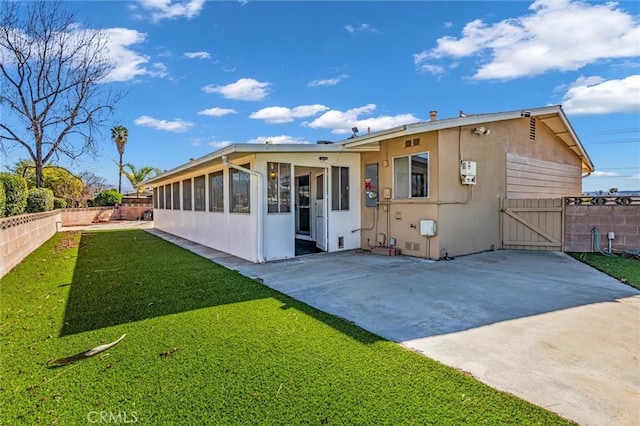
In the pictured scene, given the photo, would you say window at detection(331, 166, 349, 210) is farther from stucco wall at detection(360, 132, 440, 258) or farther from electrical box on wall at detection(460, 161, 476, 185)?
electrical box on wall at detection(460, 161, 476, 185)

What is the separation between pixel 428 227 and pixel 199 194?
777cm

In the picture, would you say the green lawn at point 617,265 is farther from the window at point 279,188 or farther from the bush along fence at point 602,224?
the window at point 279,188

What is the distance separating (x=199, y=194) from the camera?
1173 cm

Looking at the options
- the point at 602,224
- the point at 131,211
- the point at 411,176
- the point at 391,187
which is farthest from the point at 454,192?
the point at 131,211

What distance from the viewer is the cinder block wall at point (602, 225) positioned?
8031 millimetres

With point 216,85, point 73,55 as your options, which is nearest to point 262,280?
point 216,85

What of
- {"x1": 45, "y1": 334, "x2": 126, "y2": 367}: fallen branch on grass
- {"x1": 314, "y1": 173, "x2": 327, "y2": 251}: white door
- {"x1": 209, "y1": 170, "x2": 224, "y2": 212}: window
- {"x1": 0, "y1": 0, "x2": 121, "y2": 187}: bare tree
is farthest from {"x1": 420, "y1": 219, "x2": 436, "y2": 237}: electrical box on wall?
{"x1": 0, "y1": 0, "x2": 121, "y2": 187}: bare tree

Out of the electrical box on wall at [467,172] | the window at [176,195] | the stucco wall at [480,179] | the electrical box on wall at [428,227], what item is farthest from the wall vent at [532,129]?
the window at [176,195]

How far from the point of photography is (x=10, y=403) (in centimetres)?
239

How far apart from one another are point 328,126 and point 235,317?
61.2 ft

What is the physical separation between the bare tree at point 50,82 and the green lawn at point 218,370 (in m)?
17.6

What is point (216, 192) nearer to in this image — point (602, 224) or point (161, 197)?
point (161, 197)

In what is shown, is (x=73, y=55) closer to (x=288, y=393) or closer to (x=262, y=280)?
(x=262, y=280)

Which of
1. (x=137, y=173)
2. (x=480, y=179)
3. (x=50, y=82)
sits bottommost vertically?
(x=480, y=179)
